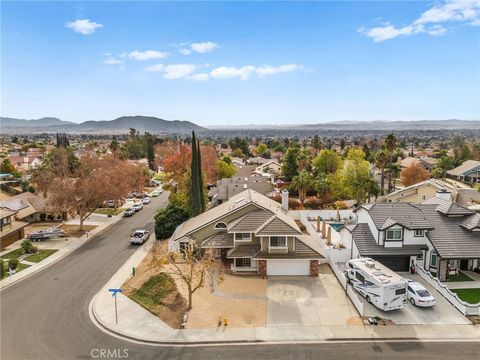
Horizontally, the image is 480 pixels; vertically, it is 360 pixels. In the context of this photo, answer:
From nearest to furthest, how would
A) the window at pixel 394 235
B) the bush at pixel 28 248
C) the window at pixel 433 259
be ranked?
the window at pixel 433 259, the window at pixel 394 235, the bush at pixel 28 248

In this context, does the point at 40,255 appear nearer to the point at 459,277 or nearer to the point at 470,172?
the point at 459,277

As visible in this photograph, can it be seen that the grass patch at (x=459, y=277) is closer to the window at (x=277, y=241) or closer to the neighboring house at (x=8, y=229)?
the window at (x=277, y=241)

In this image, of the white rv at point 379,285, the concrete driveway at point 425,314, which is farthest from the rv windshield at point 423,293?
the white rv at point 379,285

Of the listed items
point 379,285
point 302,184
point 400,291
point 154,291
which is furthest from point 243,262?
point 302,184

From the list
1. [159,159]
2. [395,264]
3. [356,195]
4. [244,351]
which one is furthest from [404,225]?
[159,159]

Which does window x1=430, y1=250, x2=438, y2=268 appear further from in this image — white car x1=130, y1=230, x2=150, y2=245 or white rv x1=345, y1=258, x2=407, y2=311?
white car x1=130, y1=230, x2=150, y2=245

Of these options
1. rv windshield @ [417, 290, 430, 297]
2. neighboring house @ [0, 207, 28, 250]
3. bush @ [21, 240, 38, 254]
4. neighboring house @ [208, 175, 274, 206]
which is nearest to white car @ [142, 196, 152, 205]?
neighboring house @ [208, 175, 274, 206]

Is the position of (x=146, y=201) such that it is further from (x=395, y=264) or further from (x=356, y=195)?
(x=395, y=264)
